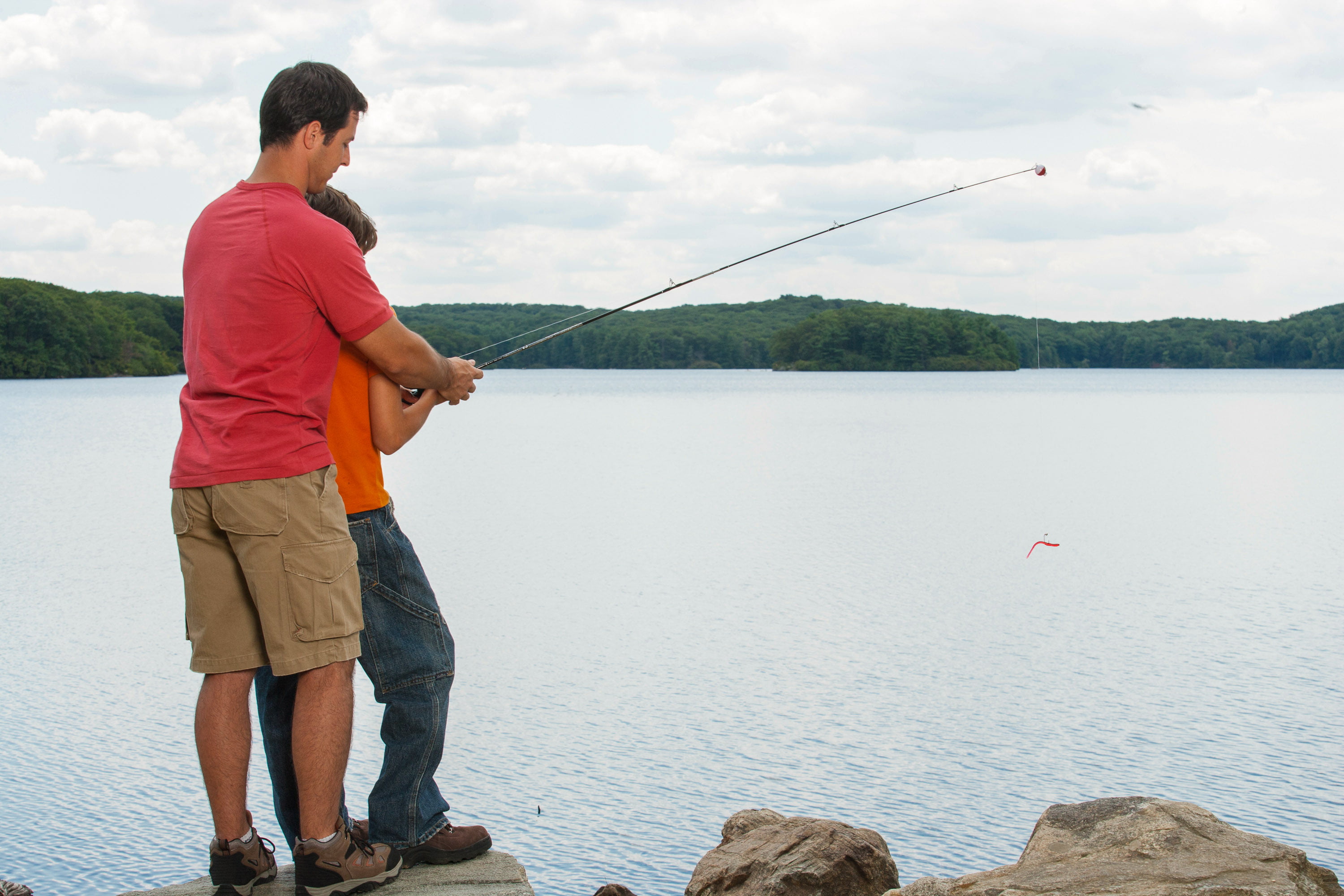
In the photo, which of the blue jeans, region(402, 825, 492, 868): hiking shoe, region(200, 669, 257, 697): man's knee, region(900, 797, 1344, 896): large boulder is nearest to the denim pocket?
the blue jeans

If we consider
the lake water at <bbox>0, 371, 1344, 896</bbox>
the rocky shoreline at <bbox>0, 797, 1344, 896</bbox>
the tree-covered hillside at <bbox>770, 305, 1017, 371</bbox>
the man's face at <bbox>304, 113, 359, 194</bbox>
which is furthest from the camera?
the tree-covered hillside at <bbox>770, 305, 1017, 371</bbox>

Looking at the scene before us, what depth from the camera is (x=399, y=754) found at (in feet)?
8.96

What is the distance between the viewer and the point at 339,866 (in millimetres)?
2514

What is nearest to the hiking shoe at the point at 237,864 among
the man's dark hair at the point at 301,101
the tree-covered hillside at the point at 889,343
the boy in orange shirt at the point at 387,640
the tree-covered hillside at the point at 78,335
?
the boy in orange shirt at the point at 387,640

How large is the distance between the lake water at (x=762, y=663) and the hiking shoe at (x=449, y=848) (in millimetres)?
1133

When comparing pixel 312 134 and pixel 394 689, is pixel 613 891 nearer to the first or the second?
pixel 394 689

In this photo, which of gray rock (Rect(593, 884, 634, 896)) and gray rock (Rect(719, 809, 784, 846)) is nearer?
gray rock (Rect(593, 884, 634, 896))

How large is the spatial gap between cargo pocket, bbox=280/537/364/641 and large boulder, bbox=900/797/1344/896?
1538 mm

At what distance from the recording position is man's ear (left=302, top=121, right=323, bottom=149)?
2396 mm

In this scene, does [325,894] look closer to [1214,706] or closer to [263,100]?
[263,100]

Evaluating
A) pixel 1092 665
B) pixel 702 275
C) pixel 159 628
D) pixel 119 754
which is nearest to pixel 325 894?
pixel 702 275

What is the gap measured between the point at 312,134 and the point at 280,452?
25.4 inches

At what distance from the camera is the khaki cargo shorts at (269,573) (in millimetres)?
2318

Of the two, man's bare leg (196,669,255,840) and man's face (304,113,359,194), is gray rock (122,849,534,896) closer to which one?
man's bare leg (196,669,255,840)
